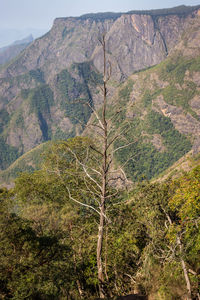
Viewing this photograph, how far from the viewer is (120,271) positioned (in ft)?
39.1

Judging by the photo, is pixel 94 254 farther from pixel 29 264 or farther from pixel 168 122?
pixel 168 122

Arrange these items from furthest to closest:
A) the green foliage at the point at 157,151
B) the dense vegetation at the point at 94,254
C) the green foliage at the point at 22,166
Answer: the green foliage at the point at 22,166, the green foliage at the point at 157,151, the dense vegetation at the point at 94,254

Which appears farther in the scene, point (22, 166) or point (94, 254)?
point (22, 166)

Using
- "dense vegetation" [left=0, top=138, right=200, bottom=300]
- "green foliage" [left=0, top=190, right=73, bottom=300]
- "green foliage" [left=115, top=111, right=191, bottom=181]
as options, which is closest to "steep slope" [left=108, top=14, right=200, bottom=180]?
"green foliage" [left=115, top=111, right=191, bottom=181]

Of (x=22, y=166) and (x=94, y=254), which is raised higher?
(x=94, y=254)

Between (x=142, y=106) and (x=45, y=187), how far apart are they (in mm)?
179975

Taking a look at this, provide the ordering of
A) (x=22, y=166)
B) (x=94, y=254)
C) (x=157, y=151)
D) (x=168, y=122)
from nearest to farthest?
(x=94, y=254) < (x=157, y=151) < (x=22, y=166) < (x=168, y=122)

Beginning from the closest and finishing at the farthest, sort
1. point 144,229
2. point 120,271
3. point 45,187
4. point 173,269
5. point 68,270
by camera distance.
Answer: point 68,270 → point 173,269 → point 120,271 → point 144,229 → point 45,187

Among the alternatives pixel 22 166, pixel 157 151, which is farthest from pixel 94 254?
pixel 22 166

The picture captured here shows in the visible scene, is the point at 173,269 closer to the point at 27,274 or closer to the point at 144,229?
the point at 144,229

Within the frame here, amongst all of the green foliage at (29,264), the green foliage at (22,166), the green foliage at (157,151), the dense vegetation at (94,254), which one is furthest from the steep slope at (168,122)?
the green foliage at (29,264)

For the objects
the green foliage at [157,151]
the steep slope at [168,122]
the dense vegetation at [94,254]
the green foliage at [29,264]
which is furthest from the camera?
the steep slope at [168,122]

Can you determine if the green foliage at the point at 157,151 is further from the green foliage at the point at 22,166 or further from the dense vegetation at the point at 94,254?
the dense vegetation at the point at 94,254

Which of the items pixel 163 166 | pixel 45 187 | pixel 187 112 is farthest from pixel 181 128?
pixel 45 187
